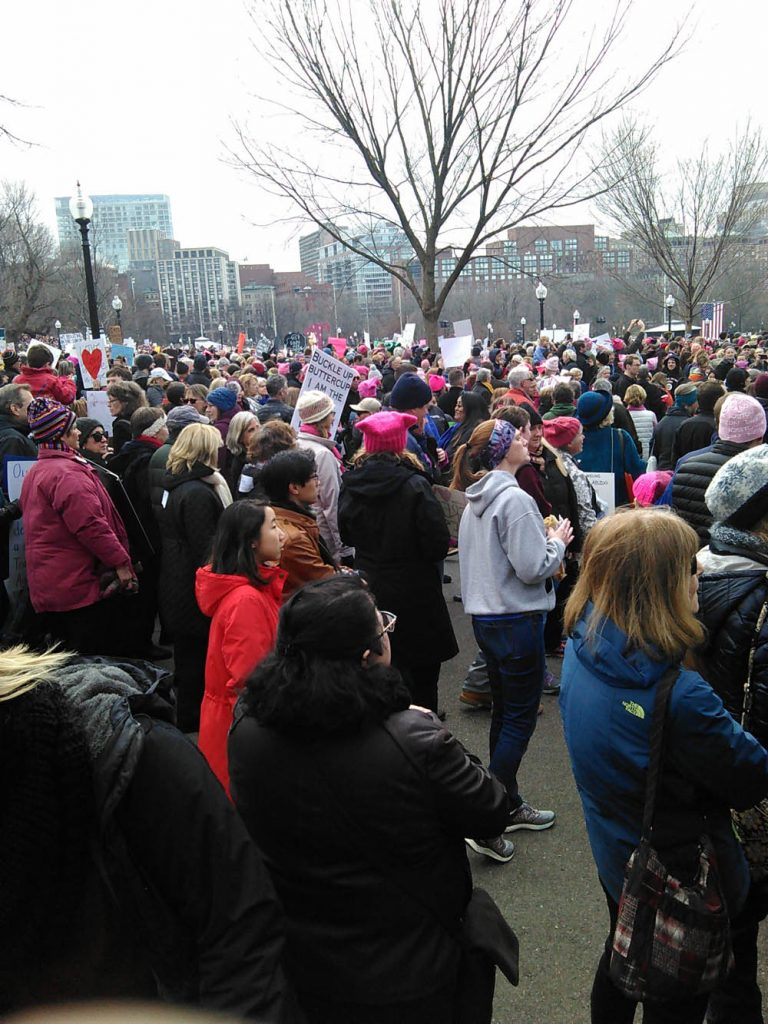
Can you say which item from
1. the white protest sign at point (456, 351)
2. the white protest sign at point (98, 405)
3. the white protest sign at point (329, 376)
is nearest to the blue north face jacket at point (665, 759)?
the white protest sign at point (329, 376)

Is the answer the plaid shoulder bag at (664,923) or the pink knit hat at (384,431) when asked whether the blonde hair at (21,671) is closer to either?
the plaid shoulder bag at (664,923)

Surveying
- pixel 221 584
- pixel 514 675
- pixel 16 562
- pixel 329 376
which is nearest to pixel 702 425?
pixel 329 376

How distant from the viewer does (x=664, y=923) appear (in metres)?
2.15

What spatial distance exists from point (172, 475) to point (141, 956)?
369 cm

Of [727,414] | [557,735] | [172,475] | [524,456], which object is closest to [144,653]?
[172,475]

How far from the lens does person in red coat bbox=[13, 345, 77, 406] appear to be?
27.8 feet

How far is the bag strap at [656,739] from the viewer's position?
213 centimetres

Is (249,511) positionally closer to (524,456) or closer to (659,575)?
(524,456)

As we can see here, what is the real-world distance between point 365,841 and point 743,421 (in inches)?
129

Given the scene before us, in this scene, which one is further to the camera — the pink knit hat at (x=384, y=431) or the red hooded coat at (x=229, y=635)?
the pink knit hat at (x=384, y=431)

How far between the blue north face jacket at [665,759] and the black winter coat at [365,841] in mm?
491

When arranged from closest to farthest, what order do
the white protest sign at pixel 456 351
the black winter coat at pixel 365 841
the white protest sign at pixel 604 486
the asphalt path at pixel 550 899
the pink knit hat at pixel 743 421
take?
the black winter coat at pixel 365 841 → the asphalt path at pixel 550 899 → the pink knit hat at pixel 743 421 → the white protest sign at pixel 604 486 → the white protest sign at pixel 456 351

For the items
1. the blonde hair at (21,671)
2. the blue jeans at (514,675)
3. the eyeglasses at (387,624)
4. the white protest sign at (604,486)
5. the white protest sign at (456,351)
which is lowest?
the blue jeans at (514,675)

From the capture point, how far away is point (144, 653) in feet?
21.4
